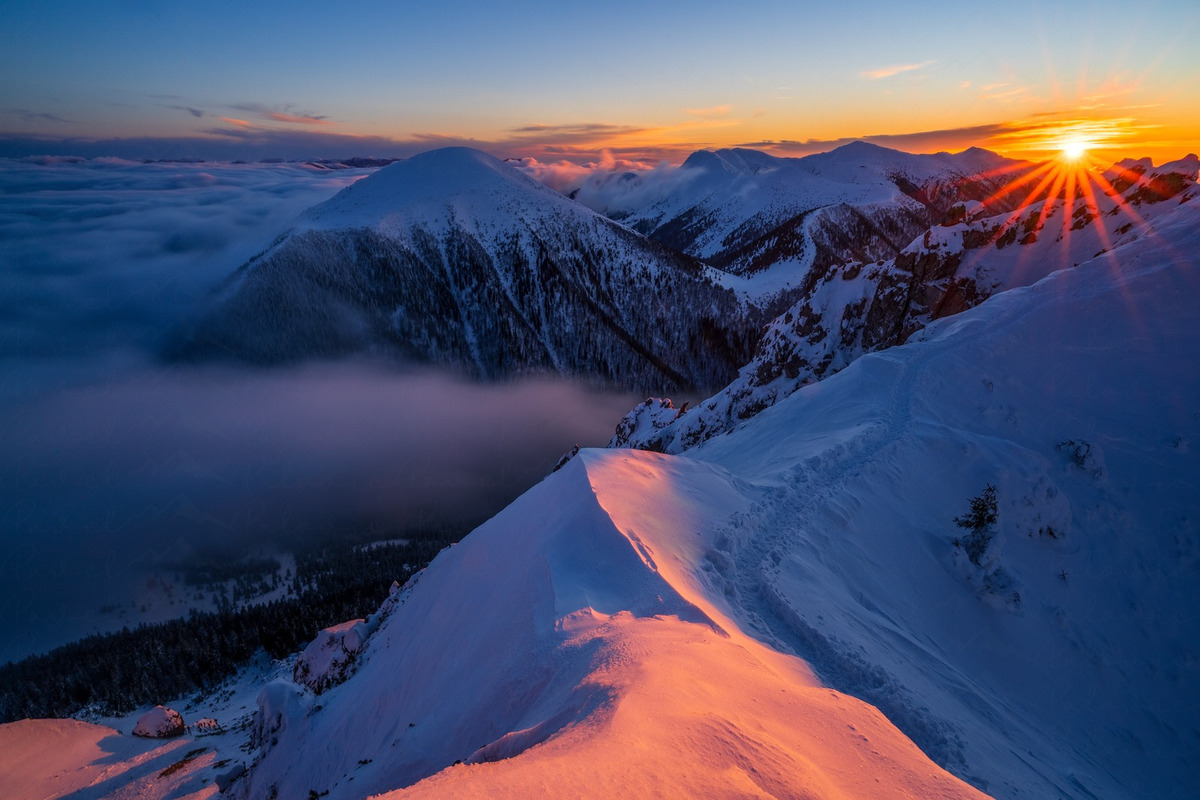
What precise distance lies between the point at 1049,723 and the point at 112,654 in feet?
336

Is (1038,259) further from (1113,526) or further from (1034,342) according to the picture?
(1113,526)

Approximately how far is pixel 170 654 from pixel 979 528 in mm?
90875

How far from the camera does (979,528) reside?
15.5 m

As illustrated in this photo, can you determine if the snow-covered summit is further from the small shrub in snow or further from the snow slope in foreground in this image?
the small shrub in snow

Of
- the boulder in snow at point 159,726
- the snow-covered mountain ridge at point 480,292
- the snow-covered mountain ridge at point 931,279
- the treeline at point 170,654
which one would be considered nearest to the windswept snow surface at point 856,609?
the snow-covered mountain ridge at point 931,279

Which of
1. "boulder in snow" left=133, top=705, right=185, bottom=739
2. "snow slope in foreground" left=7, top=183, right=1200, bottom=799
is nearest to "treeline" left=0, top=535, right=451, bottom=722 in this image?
"boulder in snow" left=133, top=705, right=185, bottom=739

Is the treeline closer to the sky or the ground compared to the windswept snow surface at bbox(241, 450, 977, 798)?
closer to the ground

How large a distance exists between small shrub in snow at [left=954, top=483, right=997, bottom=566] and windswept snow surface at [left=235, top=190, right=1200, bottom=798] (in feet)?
1.60

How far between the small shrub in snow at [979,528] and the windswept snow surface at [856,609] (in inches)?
19.2

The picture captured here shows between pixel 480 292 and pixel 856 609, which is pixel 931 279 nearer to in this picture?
pixel 856 609

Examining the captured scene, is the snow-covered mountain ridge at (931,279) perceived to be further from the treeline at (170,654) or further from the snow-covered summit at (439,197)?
the snow-covered summit at (439,197)

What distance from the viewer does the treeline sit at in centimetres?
6122

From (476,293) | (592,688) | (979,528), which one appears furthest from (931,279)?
(476,293)

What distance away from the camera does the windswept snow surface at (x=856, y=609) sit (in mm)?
7059
